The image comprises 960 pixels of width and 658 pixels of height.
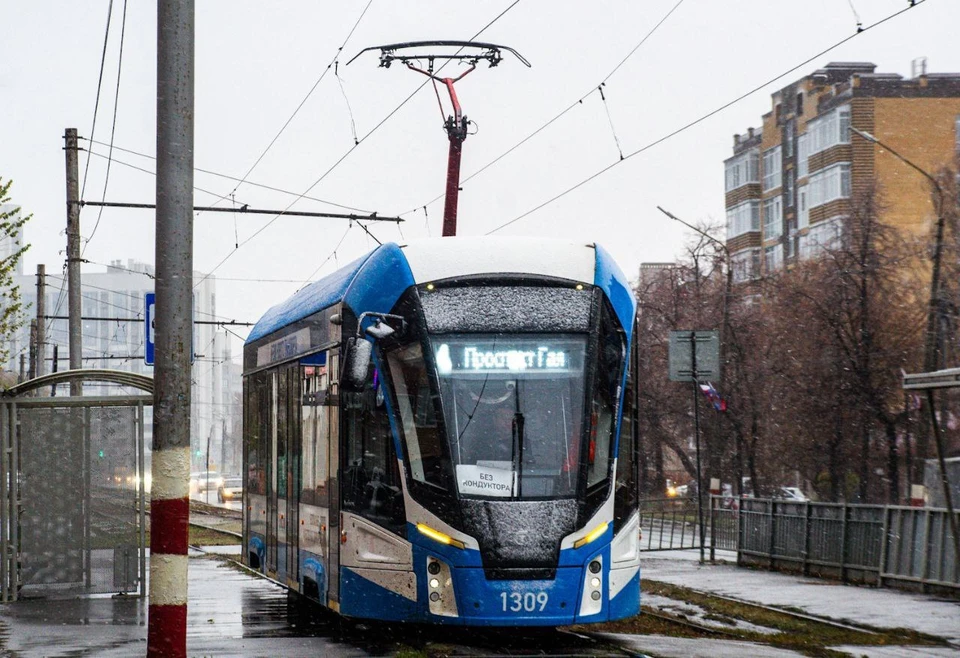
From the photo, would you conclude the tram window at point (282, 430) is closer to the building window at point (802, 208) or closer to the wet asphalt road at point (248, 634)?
the wet asphalt road at point (248, 634)

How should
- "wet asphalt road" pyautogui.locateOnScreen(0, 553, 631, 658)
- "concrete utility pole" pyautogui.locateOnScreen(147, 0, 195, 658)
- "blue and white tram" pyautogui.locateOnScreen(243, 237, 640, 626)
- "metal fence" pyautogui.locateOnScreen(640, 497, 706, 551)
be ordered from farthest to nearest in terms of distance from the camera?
1. "metal fence" pyautogui.locateOnScreen(640, 497, 706, 551)
2. "wet asphalt road" pyautogui.locateOnScreen(0, 553, 631, 658)
3. "blue and white tram" pyautogui.locateOnScreen(243, 237, 640, 626)
4. "concrete utility pole" pyautogui.locateOnScreen(147, 0, 195, 658)

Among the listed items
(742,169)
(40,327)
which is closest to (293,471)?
(40,327)

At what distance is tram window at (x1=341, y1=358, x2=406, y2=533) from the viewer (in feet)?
37.7

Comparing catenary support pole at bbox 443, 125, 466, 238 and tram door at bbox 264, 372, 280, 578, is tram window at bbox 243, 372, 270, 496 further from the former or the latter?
catenary support pole at bbox 443, 125, 466, 238

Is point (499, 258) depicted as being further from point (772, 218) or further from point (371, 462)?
point (772, 218)

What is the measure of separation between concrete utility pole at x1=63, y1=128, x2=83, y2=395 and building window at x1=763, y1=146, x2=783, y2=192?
4629 cm

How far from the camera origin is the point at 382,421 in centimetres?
1162

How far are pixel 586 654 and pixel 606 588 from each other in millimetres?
508

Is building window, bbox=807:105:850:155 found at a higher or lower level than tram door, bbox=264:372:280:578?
higher

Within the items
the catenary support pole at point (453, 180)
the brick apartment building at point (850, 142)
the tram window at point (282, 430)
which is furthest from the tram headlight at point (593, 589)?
the brick apartment building at point (850, 142)

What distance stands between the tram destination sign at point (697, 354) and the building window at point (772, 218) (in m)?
47.7

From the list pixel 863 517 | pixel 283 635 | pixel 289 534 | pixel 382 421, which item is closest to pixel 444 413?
pixel 382 421

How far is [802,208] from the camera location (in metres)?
66.2

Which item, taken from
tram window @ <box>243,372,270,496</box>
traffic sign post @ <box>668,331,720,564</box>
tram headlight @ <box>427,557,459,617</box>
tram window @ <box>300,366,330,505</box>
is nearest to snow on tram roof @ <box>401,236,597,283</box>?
tram window @ <box>300,366,330,505</box>
